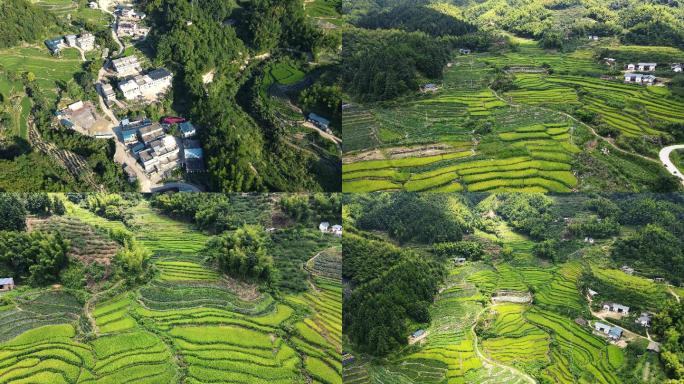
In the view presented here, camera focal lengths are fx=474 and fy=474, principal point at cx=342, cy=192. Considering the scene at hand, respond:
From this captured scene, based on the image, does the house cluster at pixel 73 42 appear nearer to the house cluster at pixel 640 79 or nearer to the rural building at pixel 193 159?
the rural building at pixel 193 159

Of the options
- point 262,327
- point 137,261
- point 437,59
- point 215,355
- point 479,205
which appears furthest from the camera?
point 437,59

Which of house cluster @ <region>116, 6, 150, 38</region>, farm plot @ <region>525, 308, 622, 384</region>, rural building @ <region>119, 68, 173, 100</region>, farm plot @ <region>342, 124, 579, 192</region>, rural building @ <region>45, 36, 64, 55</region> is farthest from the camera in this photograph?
house cluster @ <region>116, 6, 150, 38</region>

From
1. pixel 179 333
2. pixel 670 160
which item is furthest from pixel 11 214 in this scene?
pixel 670 160

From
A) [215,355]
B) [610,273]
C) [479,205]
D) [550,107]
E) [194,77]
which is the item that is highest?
[194,77]

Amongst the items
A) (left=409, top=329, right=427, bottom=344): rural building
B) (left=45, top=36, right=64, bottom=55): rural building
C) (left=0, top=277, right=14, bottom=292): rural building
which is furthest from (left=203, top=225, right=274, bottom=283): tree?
(left=45, top=36, right=64, bottom=55): rural building

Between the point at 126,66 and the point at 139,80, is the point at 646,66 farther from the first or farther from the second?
the point at 126,66

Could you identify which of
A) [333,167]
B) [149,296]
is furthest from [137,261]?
[333,167]

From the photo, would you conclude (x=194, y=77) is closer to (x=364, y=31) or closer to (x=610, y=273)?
(x=364, y=31)

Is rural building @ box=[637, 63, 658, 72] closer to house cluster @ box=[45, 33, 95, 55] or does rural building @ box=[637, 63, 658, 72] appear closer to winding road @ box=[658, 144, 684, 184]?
winding road @ box=[658, 144, 684, 184]
